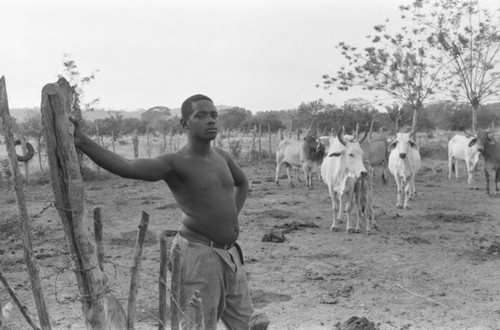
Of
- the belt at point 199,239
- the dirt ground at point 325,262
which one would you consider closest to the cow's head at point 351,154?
the dirt ground at point 325,262

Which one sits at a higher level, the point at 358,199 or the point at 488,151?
the point at 488,151

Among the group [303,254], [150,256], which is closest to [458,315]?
[303,254]

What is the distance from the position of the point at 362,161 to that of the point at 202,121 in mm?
6173

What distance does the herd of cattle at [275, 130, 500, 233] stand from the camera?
8.99 metres

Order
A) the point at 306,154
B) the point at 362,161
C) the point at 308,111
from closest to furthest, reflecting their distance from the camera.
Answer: the point at 362,161 < the point at 306,154 < the point at 308,111

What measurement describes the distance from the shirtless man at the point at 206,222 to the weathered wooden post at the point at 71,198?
64 cm

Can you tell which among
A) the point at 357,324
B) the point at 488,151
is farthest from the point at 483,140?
the point at 357,324

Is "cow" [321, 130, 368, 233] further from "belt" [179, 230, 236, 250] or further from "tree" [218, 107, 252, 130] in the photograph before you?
"tree" [218, 107, 252, 130]

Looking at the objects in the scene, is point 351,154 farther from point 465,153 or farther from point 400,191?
point 465,153

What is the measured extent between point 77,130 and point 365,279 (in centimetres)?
502

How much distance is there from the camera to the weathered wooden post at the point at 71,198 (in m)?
2.17

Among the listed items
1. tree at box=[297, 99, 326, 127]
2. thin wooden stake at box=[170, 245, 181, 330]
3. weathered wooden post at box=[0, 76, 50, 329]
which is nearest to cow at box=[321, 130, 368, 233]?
thin wooden stake at box=[170, 245, 181, 330]

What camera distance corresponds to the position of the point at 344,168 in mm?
9117

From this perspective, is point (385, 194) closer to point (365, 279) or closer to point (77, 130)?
point (365, 279)
